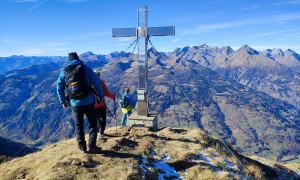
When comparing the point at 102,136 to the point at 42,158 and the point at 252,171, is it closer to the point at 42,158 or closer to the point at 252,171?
the point at 42,158

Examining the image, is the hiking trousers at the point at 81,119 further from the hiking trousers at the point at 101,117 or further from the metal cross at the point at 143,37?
the metal cross at the point at 143,37

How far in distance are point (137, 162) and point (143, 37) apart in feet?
41.2

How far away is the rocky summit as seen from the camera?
1153 cm

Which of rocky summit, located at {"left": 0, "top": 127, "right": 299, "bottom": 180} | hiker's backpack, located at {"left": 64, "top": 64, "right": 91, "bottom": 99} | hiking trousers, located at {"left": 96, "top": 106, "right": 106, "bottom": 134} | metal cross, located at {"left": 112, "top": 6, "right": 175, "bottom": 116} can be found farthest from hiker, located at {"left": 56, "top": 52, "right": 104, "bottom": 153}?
metal cross, located at {"left": 112, "top": 6, "right": 175, "bottom": 116}

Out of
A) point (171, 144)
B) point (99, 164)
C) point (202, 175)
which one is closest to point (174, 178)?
point (202, 175)

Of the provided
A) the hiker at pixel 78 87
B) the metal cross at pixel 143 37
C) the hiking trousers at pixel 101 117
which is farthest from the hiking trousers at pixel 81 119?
the metal cross at pixel 143 37

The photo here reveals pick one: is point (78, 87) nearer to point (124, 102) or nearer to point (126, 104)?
point (124, 102)

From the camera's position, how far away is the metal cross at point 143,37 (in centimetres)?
2312

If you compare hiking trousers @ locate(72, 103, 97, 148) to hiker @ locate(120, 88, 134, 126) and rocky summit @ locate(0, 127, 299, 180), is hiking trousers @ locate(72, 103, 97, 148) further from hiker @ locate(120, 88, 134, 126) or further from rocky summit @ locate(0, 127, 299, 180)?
hiker @ locate(120, 88, 134, 126)

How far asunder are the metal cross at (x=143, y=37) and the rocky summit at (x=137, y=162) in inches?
150

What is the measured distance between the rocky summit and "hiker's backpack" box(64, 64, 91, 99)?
108 inches

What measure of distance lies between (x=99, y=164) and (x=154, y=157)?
3447 millimetres

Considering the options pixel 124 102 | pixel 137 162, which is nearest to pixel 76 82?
pixel 137 162

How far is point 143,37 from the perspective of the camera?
76.7ft
